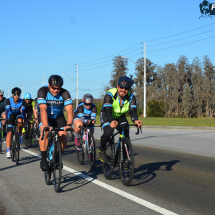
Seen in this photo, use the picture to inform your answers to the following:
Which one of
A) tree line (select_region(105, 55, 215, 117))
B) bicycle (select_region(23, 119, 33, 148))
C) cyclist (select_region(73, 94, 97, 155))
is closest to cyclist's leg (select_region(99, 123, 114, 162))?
cyclist (select_region(73, 94, 97, 155))

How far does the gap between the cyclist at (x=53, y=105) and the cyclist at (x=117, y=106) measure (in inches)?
29.4

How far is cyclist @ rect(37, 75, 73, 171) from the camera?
19.5 feet

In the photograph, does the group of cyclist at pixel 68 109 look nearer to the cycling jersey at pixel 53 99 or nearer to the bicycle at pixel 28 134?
the cycling jersey at pixel 53 99

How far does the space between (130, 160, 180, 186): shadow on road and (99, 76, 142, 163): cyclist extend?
853 millimetres

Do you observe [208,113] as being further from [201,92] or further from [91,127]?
[91,127]

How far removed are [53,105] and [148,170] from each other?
119 inches

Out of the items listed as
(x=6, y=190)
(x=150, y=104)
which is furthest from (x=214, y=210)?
(x=150, y=104)

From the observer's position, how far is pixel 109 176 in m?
6.69

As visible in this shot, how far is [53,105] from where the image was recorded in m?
6.11

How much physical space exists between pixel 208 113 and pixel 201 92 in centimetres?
474

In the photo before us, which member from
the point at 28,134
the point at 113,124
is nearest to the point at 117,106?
the point at 113,124

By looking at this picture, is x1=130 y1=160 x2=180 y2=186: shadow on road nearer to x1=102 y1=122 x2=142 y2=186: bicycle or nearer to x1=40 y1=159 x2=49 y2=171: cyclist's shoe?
x1=102 y1=122 x2=142 y2=186: bicycle

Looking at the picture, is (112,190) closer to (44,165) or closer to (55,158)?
(55,158)

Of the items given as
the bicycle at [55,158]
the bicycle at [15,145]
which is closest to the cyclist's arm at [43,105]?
the bicycle at [55,158]
